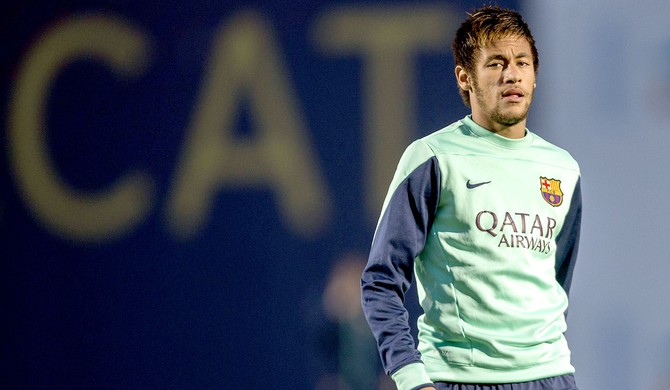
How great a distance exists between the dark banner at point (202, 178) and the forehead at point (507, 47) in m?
1.56

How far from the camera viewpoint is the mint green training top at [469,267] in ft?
7.30

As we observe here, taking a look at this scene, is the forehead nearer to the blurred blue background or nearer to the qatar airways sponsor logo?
the qatar airways sponsor logo

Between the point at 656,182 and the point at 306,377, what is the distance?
1.55m

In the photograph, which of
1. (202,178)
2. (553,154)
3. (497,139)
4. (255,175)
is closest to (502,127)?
(497,139)

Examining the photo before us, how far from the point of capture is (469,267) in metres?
2.26

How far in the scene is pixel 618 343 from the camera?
3.82 m

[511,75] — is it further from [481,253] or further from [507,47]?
[481,253]

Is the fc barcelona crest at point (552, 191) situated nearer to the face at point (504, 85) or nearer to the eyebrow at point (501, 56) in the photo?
the face at point (504, 85)

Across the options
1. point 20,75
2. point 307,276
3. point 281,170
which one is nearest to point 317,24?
point 281,170

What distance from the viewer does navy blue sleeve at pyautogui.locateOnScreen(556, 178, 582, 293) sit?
2494mm

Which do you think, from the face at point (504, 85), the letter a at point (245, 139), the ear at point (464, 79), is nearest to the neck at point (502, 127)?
the face at point (504, 85)

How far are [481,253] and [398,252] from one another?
19 centimetres

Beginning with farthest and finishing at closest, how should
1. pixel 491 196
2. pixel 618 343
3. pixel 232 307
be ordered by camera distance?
pixel 232 307 < pixel 618 343 < pixel 491 196

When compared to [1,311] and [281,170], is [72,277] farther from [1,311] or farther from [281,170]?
[281,170]
